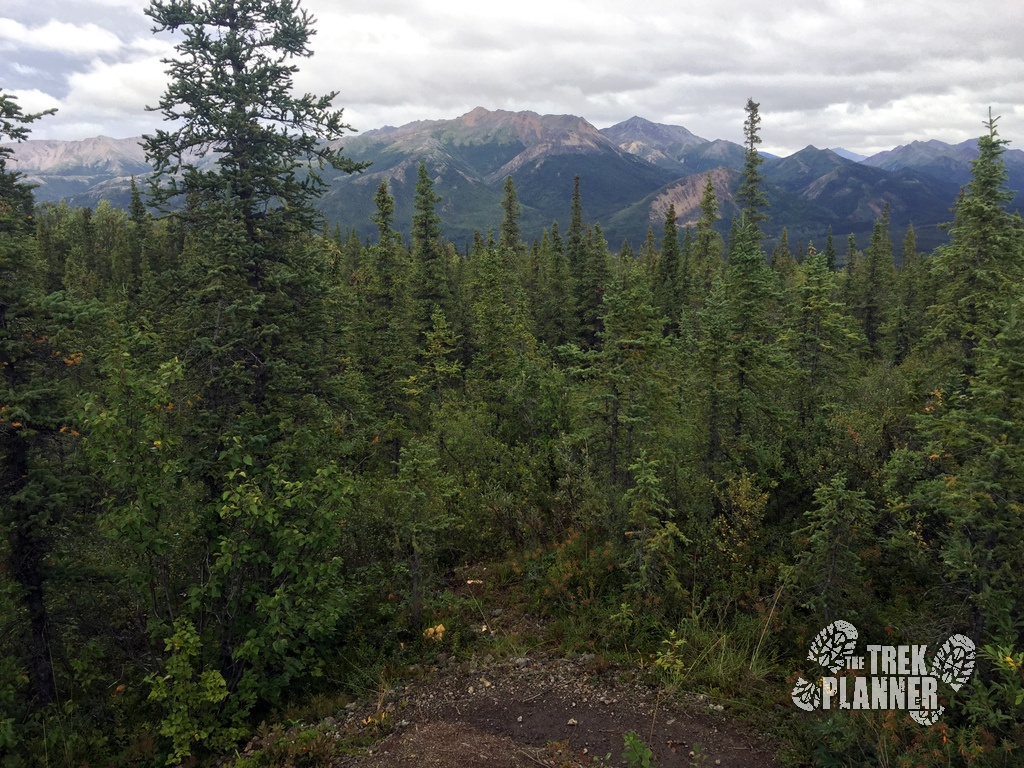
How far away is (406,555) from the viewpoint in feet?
39.4

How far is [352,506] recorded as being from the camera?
10797 millimetres

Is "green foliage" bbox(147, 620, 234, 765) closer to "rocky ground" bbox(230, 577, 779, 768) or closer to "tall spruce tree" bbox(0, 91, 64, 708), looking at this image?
"rocky ground" bbox(230, 577, 779, 768)

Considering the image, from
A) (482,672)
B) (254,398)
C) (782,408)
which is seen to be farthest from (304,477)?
(782,408)

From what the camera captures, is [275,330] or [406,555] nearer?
[275,330]

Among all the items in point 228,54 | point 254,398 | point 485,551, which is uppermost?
point 228,54

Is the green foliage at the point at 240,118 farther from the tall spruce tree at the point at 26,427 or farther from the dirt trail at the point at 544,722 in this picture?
the dirt trail at the point at 544,722

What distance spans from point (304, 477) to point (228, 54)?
9.58m

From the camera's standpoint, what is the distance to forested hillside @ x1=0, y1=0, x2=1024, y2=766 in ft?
27.6

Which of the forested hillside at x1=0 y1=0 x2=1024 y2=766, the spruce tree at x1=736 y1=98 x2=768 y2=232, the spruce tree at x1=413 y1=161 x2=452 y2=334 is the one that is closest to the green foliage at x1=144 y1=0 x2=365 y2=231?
the forested hillside at x1=0 y1=0 x2=1024 y2=766

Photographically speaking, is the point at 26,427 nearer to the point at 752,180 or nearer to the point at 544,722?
the point at 544,722

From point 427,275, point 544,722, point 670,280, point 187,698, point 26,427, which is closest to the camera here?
point 544,722

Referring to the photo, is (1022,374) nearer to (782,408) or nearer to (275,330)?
(782,408)

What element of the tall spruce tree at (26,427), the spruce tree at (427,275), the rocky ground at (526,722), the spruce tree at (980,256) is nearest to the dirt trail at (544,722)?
the rocky ground at (526,722)

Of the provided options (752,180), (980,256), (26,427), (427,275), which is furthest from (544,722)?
(752,180)
